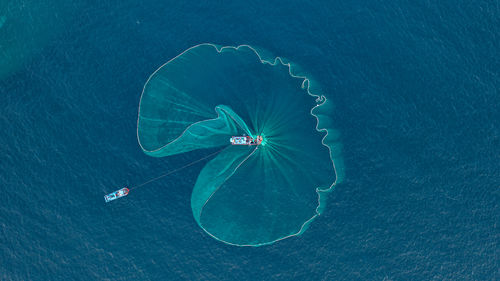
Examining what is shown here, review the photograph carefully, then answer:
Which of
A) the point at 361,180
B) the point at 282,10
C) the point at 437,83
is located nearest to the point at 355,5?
the point at 282,10

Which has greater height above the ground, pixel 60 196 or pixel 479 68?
pixel 479 68

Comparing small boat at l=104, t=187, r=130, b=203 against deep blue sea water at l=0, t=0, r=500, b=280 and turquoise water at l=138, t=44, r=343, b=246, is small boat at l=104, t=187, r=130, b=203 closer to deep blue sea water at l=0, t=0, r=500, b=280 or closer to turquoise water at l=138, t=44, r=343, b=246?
deep blue sea water at l=0, t=0, r=500, b=280

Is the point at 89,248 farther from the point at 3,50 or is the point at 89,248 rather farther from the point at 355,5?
the point at 355,5

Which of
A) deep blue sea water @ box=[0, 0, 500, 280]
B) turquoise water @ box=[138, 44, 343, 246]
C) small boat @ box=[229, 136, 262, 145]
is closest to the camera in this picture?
small boat @ box=[229, 136, 262, 145]

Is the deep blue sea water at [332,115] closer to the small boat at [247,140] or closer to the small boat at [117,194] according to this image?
the small boat at [117,194]

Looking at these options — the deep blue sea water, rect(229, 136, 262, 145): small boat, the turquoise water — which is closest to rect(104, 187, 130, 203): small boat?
the deep blue sea water

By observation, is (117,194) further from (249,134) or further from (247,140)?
(249,134)
